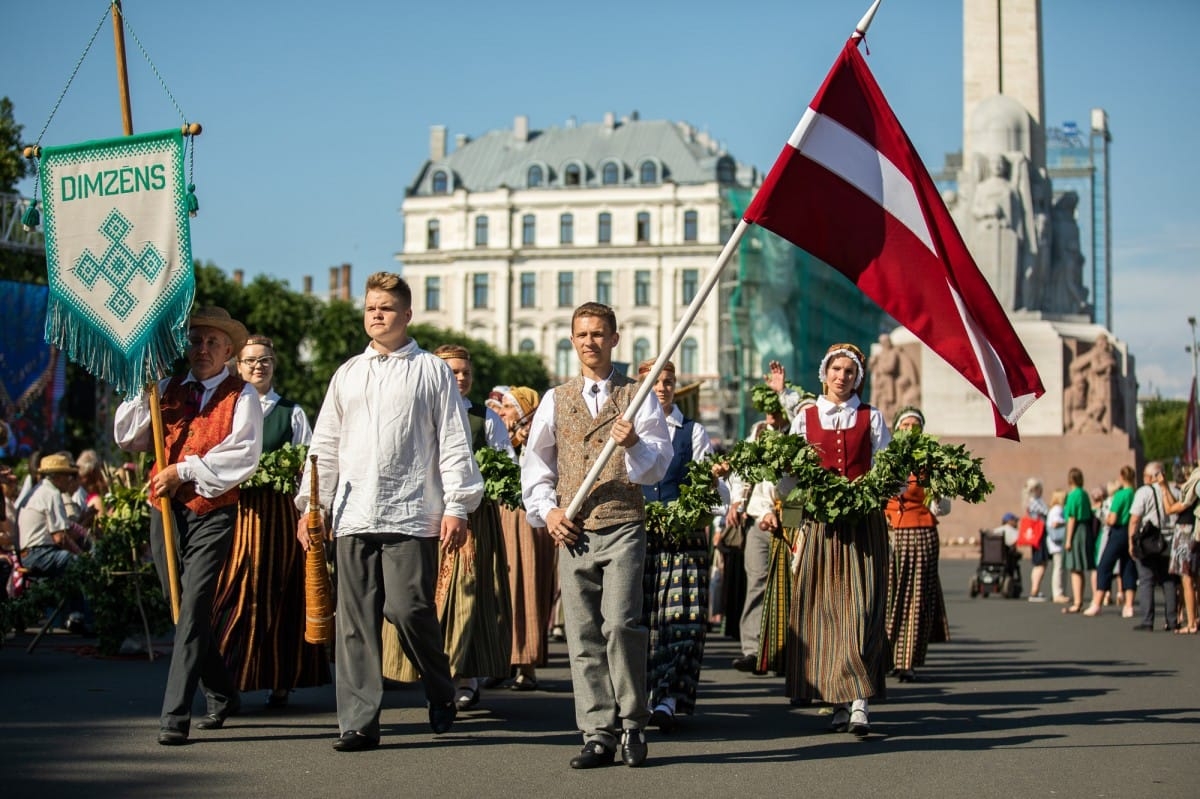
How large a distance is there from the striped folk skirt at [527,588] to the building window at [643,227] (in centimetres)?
10201

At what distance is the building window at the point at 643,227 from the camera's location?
113312 mm

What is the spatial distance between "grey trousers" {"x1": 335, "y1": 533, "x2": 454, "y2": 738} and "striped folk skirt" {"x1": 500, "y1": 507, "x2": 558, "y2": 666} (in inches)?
130

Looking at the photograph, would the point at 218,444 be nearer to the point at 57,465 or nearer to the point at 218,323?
the point at 218,323

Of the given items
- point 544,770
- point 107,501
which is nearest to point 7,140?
point 107,501

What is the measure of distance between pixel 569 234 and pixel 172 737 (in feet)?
354

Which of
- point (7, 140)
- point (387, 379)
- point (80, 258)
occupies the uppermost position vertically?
point (7, 140)

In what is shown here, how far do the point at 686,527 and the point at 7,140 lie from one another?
3518 centimetres

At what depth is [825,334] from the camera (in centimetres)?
8694

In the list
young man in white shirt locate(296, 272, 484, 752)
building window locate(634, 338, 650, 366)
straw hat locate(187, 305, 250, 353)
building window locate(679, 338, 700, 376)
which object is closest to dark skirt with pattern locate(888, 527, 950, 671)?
young man in white shirt locate(296, 272, 484, 752)

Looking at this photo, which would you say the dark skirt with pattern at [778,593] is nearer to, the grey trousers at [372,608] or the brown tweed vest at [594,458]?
the brown tweed vest at [594,458]

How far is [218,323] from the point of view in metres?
8.88

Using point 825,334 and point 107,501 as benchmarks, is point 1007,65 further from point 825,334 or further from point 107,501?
point 825,334

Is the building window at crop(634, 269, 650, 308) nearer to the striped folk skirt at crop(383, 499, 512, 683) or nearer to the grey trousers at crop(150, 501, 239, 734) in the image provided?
the striped folk skirt at crop(383, 499, 512, 683)

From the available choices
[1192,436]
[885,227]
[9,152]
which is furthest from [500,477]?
[1192,436]
